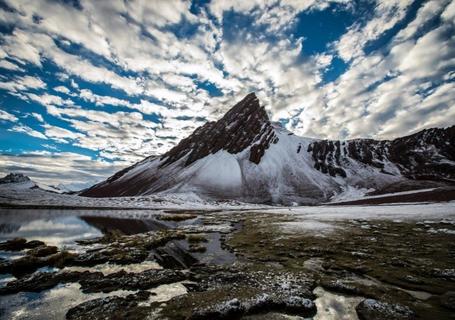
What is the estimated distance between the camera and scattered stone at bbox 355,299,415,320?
9.09 m

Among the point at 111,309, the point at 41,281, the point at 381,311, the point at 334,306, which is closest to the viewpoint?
the point at 381,311

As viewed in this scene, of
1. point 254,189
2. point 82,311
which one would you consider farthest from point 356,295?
point 254,189

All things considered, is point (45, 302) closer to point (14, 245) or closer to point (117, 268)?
point (117, 268)

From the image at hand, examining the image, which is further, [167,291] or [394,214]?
[394,214]

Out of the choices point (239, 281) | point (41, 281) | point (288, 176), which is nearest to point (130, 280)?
point (41, 281)

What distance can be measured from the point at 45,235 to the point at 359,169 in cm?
20079

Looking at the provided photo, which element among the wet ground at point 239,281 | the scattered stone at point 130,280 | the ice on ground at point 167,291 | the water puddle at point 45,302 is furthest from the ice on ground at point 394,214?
the water puddle at point 45,302

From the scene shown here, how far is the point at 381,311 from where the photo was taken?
31.1 ft

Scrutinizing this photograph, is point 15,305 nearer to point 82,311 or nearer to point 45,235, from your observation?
point 82,311

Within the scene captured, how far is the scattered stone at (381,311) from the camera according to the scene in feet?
29.8

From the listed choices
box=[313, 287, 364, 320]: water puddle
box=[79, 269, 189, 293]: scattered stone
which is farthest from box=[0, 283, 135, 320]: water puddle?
box=[313, 287, 364, 320]: water puddle

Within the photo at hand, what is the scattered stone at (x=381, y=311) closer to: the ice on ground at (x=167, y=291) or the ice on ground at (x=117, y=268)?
the ice on ground at (x=167, y=291)

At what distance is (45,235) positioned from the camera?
30922 mm

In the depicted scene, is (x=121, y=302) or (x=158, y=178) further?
(x=158, y=178)
